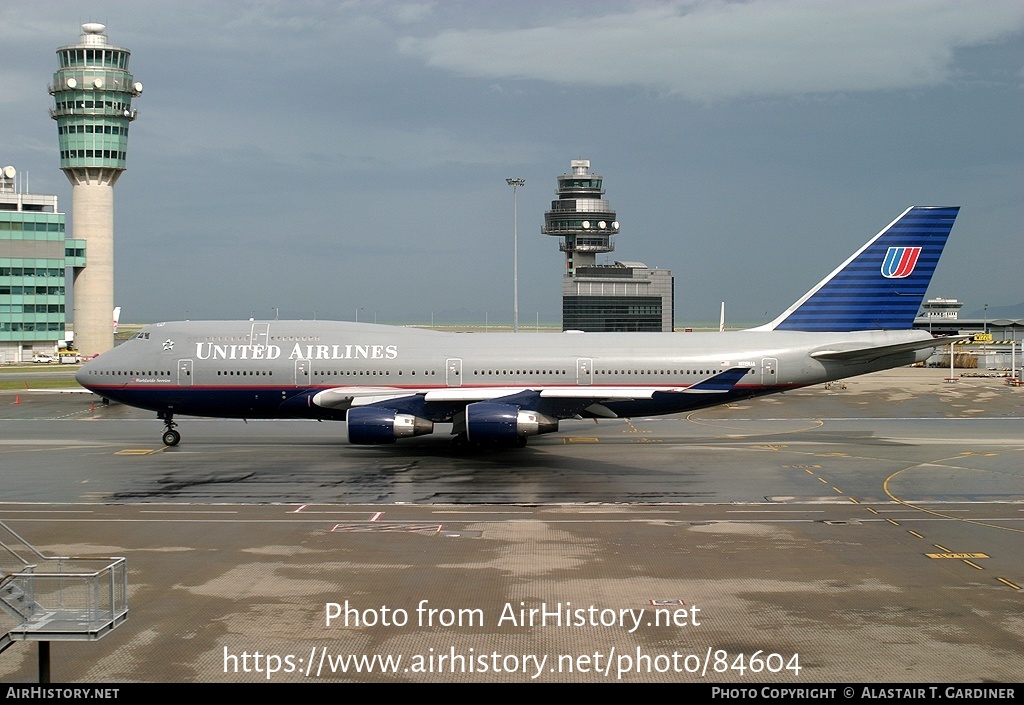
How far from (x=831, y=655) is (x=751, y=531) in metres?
9.60

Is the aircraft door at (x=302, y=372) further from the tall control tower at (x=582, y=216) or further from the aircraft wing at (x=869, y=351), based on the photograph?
the tall control tower at (x=582, y=216)

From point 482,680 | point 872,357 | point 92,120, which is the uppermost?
point 92,120

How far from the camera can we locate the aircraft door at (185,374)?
41531mm

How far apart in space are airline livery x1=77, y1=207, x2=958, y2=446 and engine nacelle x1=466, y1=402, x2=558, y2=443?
3690 millimetres

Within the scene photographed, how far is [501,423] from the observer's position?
3522 centimetres

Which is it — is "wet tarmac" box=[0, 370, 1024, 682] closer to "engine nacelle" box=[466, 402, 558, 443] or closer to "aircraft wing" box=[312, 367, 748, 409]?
"engine nacelle" box=[466, 402, 558, 443]

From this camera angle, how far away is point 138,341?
43.1 metres

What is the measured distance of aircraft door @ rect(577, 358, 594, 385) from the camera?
4172 cm

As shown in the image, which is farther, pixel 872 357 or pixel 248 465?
pixel 872 357

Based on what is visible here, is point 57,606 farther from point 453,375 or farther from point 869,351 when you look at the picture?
point 869,351

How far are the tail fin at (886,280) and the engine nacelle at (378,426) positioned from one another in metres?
20.6

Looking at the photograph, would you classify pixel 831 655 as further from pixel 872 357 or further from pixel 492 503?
pixel 872 357

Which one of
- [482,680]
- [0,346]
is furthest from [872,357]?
[0,346]

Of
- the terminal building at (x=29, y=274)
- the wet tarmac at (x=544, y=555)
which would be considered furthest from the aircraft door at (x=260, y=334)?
the terminal building at (x=29, y=274)
